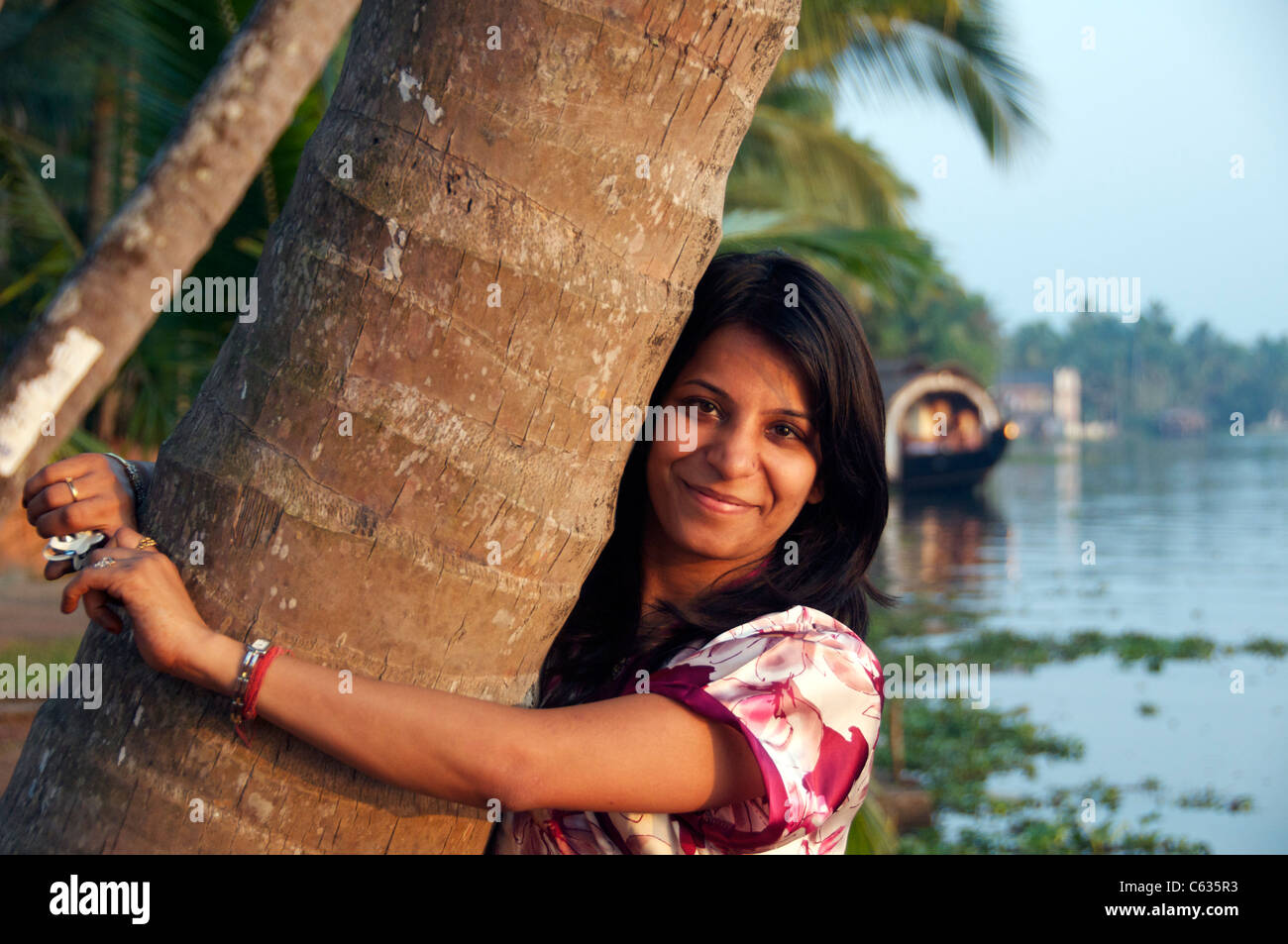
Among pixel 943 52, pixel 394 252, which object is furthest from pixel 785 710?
pixel 943 52

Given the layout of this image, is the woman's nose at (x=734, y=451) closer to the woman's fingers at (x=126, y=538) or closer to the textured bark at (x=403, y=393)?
the textured bark at (x=403, y=393)

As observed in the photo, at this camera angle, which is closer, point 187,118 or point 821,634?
point 821,634

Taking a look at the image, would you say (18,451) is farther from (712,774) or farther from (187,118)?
(712,774)

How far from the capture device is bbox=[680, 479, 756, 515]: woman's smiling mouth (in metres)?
1.95

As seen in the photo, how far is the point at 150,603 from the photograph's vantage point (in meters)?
1.42

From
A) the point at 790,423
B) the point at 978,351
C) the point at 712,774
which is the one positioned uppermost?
the point at 978,351

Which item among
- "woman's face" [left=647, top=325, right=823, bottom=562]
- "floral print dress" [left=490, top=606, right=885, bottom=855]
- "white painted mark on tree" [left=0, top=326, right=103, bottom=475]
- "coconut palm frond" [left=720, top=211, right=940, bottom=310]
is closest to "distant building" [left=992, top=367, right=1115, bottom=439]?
"coconut palm frond" [left=720, top=211, right=940, bottom=310]

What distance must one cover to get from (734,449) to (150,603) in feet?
3.07

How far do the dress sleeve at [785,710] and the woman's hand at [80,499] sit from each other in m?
0.82

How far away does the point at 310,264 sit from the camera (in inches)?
58.7

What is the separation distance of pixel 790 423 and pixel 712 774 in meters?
0.66

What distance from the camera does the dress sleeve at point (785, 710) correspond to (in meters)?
1.62
